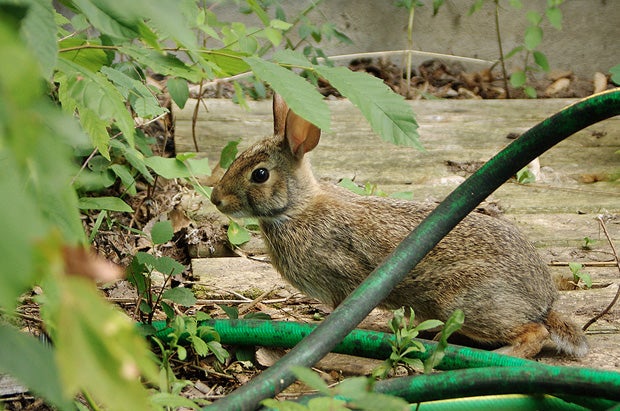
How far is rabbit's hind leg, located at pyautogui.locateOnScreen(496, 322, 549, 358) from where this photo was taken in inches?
122

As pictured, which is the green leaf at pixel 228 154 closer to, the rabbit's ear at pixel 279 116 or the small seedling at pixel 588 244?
the rabbit's ear at pixel 279 116

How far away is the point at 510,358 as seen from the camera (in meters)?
2.58

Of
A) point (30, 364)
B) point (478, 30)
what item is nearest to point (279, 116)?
point (30, 364)

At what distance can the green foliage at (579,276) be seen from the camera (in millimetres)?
3553

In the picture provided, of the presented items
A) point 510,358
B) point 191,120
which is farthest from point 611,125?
point 510,358

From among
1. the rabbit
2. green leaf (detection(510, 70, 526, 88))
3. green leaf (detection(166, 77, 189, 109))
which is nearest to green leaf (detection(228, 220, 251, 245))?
the rabbit

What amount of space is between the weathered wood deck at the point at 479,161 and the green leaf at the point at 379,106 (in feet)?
5.51

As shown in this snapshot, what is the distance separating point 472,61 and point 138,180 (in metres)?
3.45

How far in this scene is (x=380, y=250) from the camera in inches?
135

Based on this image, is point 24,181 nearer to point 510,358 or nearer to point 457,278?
point 510,358

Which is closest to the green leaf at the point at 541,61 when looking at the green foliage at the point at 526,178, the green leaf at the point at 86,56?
the green foliage at the point at 526,178

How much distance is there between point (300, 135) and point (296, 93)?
181cm

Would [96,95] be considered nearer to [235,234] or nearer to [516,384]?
[516,384]

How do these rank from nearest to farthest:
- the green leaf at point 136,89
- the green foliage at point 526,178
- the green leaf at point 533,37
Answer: the green leaf at point 136,89 < the green foliage at point 526,178 < the green leaf at point 533,37
